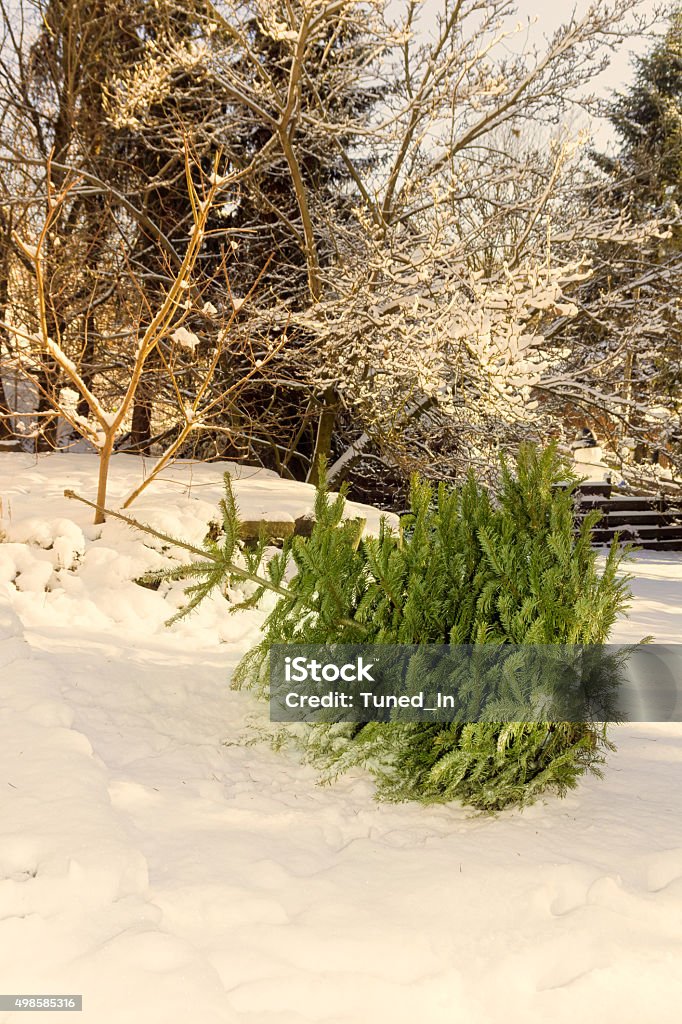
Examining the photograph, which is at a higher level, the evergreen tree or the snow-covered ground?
the evergreen tree

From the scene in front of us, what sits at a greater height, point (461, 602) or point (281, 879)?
point (461, 602)

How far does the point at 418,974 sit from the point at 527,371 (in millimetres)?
5685

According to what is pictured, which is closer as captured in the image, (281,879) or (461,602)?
(281,879)

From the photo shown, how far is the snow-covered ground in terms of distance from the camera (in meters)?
1.85

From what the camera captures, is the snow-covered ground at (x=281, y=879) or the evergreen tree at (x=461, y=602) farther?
the evergreen tree at (x=461, y=602)

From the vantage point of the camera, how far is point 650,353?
410 inches

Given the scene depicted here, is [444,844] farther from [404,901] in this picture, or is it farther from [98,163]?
[98,163]

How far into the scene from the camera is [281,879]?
7.66ft

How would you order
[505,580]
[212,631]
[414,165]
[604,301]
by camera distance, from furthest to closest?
1. [604,301]
2. [414,165]
3. [212,631]
4. [505,580]

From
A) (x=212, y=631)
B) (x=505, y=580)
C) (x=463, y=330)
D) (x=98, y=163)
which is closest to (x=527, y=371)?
(x=463, y=330)

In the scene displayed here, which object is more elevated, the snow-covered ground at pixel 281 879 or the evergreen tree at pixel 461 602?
the evergreen tree at pixel 461 602

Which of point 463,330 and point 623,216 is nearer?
point 463,330

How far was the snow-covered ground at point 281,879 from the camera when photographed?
1.85m

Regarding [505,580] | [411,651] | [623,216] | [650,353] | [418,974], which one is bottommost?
[418,974]
